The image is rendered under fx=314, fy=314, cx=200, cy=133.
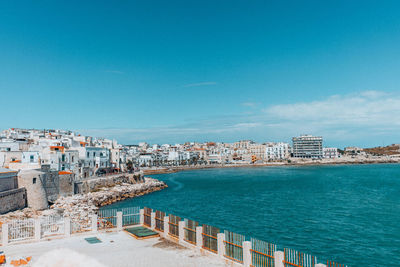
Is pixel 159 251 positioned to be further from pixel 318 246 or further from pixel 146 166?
pixel 146 166

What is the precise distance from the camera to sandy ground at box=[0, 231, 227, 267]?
446 inches

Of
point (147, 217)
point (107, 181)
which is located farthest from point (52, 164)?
point (147, 217)

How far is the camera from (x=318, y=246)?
2164 cm

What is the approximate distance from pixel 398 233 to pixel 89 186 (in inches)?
1549

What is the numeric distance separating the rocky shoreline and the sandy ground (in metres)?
10.2

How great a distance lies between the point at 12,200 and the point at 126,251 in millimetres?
21078

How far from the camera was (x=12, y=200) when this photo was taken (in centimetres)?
2833

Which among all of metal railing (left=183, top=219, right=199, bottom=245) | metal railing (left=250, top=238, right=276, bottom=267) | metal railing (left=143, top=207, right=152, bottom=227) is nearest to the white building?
metal railing (left=250, top=238, right=276, bottom=267)

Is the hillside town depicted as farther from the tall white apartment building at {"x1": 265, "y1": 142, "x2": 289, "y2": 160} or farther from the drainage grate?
the tall white apartment building at {"x1": 265, "y1": 142, "x2": 289, "y2": 160}

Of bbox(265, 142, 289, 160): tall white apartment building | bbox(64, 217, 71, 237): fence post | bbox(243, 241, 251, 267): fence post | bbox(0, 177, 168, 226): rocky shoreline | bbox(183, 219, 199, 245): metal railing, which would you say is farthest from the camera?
bbox(265, 142, 289, 160): tall white apartment building

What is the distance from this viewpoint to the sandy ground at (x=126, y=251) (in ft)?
37.2

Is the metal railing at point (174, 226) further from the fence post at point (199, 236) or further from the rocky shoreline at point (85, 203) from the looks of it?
the rocky shoreline at point (85, 203)

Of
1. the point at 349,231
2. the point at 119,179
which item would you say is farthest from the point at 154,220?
the point at 119,179

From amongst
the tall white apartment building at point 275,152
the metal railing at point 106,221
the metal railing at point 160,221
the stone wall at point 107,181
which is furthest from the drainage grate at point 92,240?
the tall white apartment building at point 275,152
